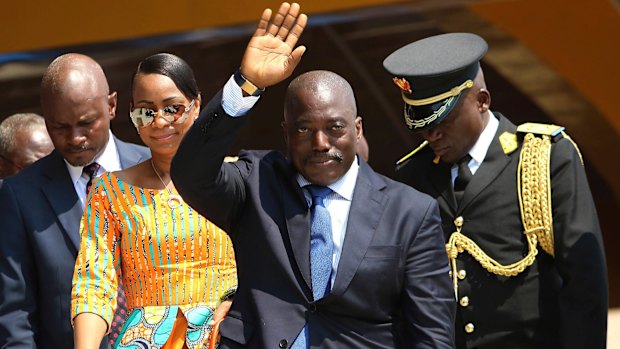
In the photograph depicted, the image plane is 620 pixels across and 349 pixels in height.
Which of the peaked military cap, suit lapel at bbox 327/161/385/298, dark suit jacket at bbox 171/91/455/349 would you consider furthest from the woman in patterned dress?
the peaked military cap

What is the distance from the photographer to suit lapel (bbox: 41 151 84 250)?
486cm

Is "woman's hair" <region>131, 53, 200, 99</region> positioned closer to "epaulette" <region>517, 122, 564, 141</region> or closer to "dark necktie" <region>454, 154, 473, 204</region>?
"dark necktie" <region>454, 154, 473, 204</region>

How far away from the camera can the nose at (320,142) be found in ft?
13.1

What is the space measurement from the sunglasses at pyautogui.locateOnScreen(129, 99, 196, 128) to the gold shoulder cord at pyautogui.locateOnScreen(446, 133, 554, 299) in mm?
1239

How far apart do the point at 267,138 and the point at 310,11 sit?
14.8 ft

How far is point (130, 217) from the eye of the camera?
4164mm

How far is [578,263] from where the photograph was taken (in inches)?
181

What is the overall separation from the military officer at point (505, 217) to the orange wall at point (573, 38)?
3.43 m

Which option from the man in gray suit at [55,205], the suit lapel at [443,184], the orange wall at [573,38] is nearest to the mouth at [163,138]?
the man in gray suit at [55,205]

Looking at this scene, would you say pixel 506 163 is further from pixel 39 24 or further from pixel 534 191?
pixel 39 24

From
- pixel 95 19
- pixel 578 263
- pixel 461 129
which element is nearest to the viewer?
pixel 578 263

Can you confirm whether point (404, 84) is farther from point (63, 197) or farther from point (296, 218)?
point (63, 197)

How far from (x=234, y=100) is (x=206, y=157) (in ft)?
0.65

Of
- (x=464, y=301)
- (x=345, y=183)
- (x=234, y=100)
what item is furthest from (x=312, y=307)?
(x=464, y=301)
